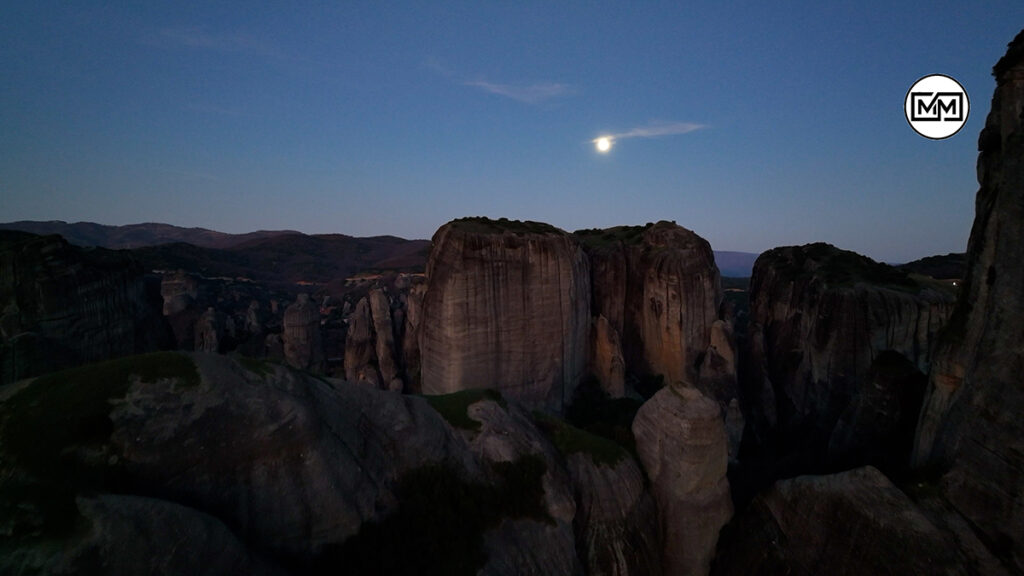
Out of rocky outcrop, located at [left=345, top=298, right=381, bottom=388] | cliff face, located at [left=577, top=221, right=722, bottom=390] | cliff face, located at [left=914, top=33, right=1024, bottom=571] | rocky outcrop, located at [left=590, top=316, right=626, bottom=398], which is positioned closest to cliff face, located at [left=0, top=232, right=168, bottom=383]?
rocky outcrop, located at [left=345, top=298, right=381, bottom=388]

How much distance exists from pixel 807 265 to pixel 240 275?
5001 inches

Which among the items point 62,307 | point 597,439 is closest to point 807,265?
point 597,439

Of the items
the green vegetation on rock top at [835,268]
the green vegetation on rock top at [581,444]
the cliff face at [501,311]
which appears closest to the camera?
the green vegetation on rock top at [581,444]

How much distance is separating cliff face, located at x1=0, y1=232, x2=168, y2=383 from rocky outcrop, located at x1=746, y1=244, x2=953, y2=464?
40.8m

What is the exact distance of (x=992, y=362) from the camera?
1247 centimetres

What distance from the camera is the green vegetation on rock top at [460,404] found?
15.8 metres

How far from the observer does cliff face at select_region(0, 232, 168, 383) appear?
1936 centimetres

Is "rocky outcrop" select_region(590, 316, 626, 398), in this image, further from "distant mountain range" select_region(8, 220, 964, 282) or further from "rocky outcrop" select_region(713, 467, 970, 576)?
"distant mountain range" select_region(8, 220, 964, 282)

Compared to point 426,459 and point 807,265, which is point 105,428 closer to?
point 426,459

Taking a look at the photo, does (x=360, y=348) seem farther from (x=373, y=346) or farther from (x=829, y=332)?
(x=829, y=332)

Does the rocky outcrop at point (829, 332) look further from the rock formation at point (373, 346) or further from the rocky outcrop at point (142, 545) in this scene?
the rock formation at point (373, 346)

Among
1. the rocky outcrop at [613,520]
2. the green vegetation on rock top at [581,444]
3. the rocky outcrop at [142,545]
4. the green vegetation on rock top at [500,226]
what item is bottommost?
the rocky outcrop at [613,520]

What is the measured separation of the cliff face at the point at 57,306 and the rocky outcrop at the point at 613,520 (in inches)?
983

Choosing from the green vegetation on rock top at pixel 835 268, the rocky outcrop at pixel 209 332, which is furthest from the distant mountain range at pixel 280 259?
the rocky outcrop at pixel 209 332
